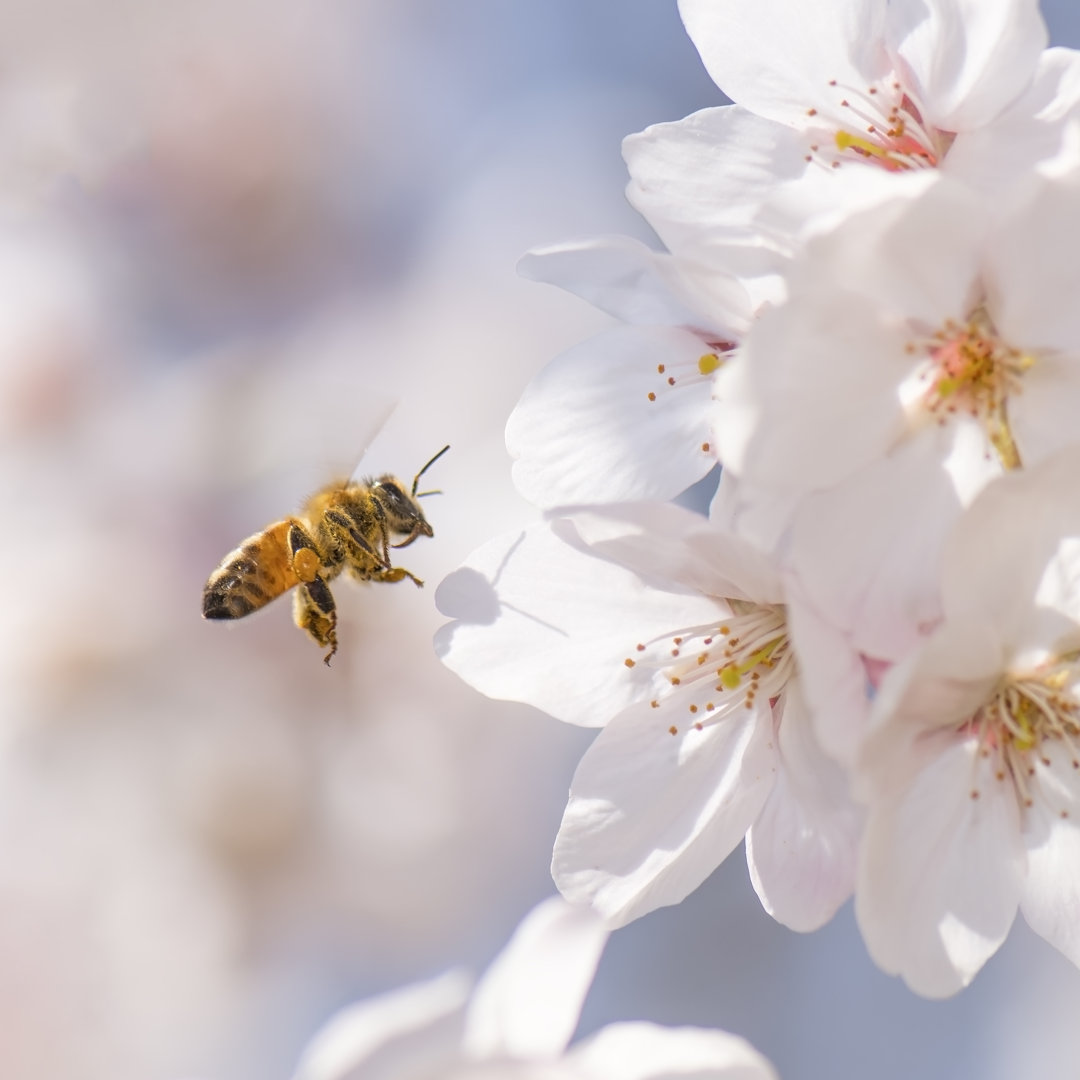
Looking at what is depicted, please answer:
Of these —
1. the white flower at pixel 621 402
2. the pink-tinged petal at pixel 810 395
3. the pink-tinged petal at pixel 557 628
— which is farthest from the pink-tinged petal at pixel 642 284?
the pink-tinged petal at pixel 557 628

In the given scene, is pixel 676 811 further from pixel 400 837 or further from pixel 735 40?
pixel 400 837

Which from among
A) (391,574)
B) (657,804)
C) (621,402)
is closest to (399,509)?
(391,574)

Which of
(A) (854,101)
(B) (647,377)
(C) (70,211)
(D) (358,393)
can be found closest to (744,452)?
(B) (647,377)

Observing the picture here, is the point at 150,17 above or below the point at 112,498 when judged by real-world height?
above

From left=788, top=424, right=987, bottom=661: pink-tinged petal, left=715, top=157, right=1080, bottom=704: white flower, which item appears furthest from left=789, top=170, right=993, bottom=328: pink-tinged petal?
left=788, top=424, right=987, bottom=661: pink-tinged petal

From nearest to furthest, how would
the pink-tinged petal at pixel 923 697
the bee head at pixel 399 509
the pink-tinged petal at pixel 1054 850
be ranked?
the pink-tinged petal at pixel 923 697, the pink-tinged petal at pixel 1054 850, the bee head at pixel 399 509

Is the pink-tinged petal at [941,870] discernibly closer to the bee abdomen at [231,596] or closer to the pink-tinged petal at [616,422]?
the pink-tinged petal at [616,422]
